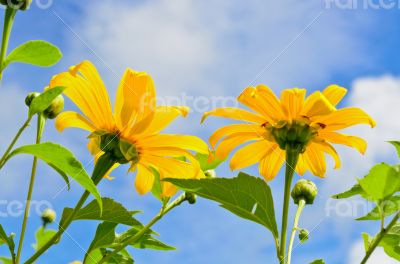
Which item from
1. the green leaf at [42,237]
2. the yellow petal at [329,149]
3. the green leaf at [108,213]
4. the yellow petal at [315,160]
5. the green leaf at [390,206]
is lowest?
the green leaf at [42,237]

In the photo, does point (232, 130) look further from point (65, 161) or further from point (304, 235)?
point (65, 161)

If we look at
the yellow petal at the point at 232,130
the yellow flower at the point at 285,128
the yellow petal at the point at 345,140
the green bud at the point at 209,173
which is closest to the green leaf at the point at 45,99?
the yellow flower at the point at 285,128

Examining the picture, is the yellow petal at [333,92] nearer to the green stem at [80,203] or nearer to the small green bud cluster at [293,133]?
the small green bud cluster at [293,133]

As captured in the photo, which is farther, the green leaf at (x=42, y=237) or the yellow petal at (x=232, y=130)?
the green leaf at (x=42, y=237)

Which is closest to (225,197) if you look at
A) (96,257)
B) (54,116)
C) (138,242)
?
(138,242)

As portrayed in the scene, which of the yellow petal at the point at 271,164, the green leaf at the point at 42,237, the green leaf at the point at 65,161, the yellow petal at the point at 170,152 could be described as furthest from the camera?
the green leaf at the point at 42,237
